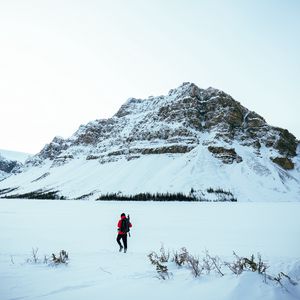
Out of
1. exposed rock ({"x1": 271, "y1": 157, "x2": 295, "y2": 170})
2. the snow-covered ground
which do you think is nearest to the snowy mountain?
exposed rock ({"x1": 271, "y1": 157, "x2": 295, "y2": 170})

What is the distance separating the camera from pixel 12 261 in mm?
10023

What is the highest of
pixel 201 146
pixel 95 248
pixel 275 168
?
pixel 201 146

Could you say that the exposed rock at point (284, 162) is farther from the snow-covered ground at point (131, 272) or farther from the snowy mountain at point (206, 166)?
the snow-covered ground at point (131, 272)

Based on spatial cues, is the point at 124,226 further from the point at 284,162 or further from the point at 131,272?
the point at 284,162

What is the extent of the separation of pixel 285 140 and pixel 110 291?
192 meters

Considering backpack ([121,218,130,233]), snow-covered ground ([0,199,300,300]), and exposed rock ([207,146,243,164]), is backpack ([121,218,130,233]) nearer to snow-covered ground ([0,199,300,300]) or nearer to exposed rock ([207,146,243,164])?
snow-covered ground ([0,199,300,300])

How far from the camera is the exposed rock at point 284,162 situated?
155m

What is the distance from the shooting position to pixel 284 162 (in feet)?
513

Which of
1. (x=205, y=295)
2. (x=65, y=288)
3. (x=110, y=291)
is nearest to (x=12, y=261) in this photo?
(x=65, y=288)

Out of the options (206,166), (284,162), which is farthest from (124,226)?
(284,162)

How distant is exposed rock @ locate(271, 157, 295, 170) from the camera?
154900mm

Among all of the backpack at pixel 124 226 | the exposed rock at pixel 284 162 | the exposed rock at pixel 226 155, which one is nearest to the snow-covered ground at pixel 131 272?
Result: the backpack at pixel 124 226

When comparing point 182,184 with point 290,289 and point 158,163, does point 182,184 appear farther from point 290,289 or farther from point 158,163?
point 290,289

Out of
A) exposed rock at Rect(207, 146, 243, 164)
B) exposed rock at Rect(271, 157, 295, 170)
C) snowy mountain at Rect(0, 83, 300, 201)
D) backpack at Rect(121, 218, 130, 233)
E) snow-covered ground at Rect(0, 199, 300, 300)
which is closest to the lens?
snow-covered ground at Rect(0, 199, 300, 300)
